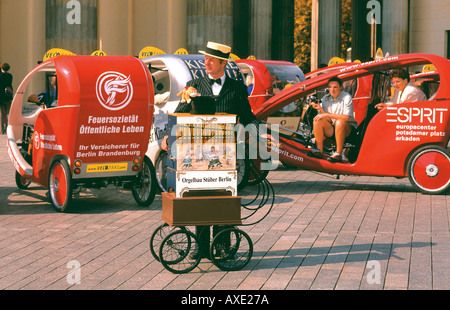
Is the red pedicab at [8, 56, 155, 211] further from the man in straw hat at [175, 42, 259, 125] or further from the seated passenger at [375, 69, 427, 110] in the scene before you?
the seated passenger at [375, 69, 427, 110]

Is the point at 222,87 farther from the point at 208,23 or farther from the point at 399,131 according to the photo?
the point at 208,23

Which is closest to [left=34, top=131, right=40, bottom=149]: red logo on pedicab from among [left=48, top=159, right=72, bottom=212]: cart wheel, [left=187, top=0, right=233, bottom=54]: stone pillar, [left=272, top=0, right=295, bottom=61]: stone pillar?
[left=48, top=159, right=72, bottom=212]: cart wheel

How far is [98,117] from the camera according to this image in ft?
31.0

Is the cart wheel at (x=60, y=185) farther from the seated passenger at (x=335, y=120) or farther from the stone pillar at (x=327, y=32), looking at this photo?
the stone pillar at (x=327, y=32)

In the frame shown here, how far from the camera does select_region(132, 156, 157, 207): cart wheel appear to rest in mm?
9914

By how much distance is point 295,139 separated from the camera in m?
12.2

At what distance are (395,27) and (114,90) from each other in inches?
1044

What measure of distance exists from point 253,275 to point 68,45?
52.1ft

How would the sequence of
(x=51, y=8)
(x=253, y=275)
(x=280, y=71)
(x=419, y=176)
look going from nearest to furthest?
(x=253, y=275)
(x=419, y=176)
(x=280, y=71)
(x=51, y=8)

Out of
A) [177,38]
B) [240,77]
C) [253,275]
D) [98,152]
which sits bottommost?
[253,275]

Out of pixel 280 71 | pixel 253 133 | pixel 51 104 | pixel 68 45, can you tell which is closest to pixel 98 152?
pixel 51 104

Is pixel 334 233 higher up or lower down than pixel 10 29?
lower down

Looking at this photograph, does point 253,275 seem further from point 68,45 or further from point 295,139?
point 68,45

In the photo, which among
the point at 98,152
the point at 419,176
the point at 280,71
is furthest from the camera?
the point at 280,71
